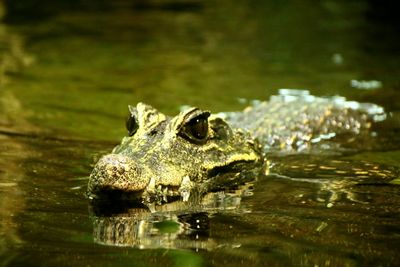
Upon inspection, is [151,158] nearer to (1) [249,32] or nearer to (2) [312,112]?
(2) [312,112]

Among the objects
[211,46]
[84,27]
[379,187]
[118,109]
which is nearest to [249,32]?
[211,46]

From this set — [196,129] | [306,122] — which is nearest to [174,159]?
[196,129]

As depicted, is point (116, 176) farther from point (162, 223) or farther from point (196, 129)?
point (196, 129)

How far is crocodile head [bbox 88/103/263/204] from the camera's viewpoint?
12.9 ft

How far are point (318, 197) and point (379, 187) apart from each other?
0.48 meters

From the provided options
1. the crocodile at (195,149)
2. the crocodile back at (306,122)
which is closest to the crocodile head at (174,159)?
the crocodile at (195,149)

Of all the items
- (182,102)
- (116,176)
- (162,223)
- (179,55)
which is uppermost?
(179,55)

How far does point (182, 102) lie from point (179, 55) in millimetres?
3530

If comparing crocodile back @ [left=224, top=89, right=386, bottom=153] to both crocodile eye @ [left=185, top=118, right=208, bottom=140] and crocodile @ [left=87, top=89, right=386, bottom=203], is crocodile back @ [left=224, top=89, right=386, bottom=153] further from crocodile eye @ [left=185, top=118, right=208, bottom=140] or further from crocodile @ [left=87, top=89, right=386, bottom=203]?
crocodile eye @ [left=185, top=118, right=208, bottom=140]

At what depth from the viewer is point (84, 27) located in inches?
576

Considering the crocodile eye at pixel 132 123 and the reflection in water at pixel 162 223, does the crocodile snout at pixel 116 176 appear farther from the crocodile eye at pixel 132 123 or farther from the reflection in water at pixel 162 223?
the crocodile eye at pixel 132 123

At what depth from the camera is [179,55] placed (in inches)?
462

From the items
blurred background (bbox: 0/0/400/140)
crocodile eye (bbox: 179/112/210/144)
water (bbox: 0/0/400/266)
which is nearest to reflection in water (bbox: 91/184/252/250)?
water (bbox: 0/0/400/266)

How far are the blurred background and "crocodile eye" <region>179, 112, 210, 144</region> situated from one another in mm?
1951
